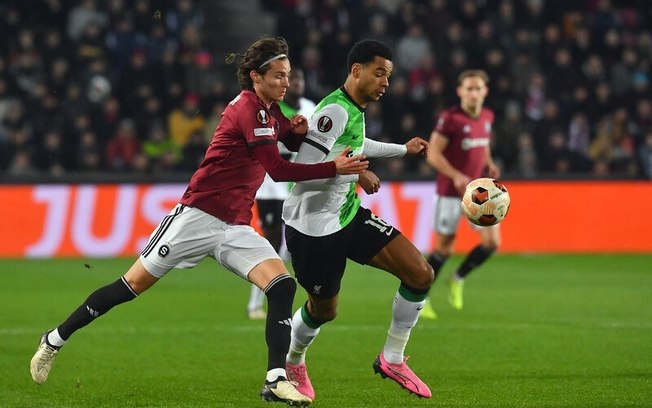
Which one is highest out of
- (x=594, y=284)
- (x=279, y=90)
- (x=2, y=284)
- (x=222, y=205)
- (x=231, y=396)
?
(x=279, y=90)

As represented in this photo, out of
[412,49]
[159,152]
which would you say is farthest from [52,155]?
[412,49]

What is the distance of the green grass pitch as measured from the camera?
7008mm

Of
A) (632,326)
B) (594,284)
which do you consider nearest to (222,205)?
(632,326)

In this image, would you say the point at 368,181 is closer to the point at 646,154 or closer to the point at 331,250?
the point at 331,250

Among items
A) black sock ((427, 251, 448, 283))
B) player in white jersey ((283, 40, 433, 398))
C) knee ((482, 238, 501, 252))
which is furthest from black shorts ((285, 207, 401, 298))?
knee ((482, 238, 501, 252))

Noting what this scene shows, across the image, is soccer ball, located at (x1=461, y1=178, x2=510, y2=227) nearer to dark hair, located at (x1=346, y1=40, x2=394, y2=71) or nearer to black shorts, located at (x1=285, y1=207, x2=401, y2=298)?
black shorts, located at (x1=285, y1=207, x2=401, y2=298)

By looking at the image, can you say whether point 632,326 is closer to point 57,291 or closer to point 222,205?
point 222,205

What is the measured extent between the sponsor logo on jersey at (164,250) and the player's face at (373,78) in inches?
58.2

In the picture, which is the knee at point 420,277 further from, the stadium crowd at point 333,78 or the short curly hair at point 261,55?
the stadium crowd at point 333,78

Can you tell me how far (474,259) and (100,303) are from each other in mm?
5613

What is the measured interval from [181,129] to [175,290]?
530cm

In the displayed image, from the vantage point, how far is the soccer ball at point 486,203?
755cm

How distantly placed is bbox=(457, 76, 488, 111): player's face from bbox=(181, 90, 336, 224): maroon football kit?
5003 mm

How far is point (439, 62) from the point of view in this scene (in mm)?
19219
